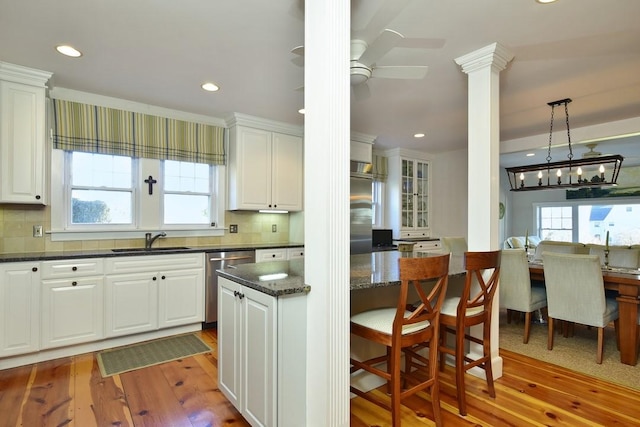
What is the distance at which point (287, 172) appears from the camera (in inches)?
180

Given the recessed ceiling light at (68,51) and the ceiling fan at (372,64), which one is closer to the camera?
the ceiling fan at (372,64)

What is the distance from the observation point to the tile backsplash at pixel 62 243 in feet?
10.2

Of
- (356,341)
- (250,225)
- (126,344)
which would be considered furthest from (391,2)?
(126,344)

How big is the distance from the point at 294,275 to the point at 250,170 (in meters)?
2.53

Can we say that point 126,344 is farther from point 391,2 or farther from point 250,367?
point 391,2

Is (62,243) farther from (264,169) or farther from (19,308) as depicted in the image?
(264,169)

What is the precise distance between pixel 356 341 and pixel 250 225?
2.68 meters

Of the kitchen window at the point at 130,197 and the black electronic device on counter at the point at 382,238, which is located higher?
the kitchen window at the point at 130,197

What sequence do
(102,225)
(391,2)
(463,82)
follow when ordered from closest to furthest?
1. (391,2)
2. (463,82)
3. (102,225)

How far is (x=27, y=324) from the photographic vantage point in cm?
276

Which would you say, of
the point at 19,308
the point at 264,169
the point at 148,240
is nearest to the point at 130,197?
the point at 148,240

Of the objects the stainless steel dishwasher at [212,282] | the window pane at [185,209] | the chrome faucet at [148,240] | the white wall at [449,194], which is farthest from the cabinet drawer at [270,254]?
the white wall at [449,194]

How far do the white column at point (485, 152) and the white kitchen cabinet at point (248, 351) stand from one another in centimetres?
169

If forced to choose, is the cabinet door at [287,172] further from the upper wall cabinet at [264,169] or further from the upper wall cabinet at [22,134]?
the upper wall cabinet at [22,134]
